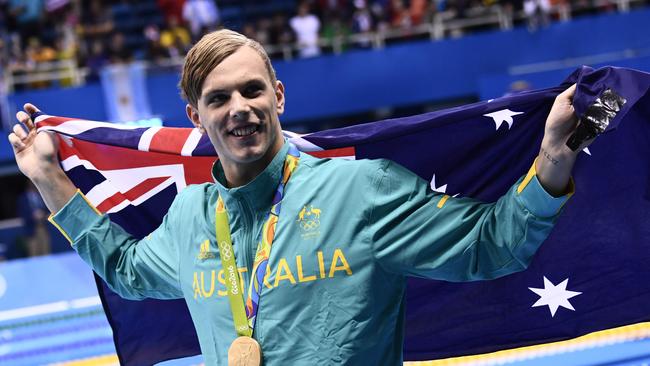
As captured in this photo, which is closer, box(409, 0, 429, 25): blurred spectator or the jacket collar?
the jacket collar

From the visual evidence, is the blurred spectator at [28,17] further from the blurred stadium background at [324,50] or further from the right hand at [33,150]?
the right hand at [33,150]

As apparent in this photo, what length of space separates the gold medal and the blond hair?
54 cm

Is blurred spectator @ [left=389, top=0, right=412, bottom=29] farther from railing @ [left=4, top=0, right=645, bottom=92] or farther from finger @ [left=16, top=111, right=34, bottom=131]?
finger @ [left=16, top=111, right=34, bottom=131]

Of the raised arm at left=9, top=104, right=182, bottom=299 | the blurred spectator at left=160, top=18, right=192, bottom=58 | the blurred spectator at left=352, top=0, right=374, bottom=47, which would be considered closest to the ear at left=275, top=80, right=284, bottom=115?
the raised arm at left=9, top=104, right=182, bottom=299

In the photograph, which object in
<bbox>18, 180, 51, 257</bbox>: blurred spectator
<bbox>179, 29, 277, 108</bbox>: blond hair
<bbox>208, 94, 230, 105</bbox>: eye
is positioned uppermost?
<bbox>179, 29, 277, 108</bbox>: blond hair

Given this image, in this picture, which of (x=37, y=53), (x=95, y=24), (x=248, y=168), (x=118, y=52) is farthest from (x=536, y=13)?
(x=248, y=168)

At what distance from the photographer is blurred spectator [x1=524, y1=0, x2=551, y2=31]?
12516 millimetres

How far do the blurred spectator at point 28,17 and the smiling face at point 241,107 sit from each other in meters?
12.5

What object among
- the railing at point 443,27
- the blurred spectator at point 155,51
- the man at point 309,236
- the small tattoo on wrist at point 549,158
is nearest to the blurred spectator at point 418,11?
the railing at point 443,27

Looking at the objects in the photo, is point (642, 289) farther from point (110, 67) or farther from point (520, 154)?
point (110, 67)

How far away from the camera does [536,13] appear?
12516 mm

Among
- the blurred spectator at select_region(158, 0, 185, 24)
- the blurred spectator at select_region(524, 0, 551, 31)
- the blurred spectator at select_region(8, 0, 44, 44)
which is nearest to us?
the blurred spectator at select_region(524, 0, 551, 31)

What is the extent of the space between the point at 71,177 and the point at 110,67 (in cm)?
956

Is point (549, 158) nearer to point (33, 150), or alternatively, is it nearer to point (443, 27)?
point (33, 150)
